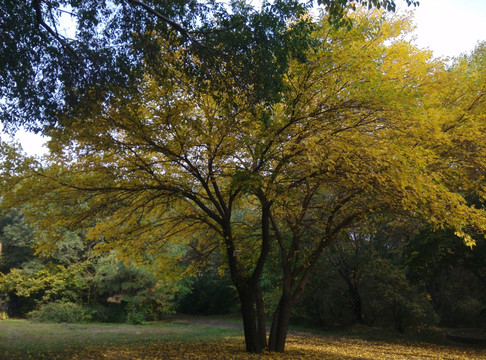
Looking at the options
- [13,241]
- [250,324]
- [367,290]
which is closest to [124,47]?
[250,324]

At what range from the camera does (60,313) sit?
22.1 meters

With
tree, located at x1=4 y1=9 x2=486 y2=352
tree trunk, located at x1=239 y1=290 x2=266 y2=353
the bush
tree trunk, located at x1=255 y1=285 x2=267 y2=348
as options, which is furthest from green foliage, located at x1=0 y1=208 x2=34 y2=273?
tree trunk, located at x1=239 y1=290 x2=266 y2=353

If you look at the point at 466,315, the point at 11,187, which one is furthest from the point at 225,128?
the point at 466,315

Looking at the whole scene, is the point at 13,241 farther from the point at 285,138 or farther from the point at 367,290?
the point at 285,138

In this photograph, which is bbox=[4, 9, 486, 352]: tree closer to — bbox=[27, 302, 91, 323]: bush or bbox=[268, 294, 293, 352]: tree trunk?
bbox=[268, 294, 293, 352]: tree trunk

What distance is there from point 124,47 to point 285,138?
313 cm

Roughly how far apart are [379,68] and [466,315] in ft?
62.2

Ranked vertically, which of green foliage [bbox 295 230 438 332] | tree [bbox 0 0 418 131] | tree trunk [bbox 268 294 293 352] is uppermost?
tree [bbox 0 0 418 131]

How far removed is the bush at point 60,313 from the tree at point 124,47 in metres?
18.4

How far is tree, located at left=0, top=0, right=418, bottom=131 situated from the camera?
600 centimetres

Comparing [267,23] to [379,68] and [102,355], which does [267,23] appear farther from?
[102,355]

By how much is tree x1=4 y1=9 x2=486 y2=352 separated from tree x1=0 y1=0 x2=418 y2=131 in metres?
0.27

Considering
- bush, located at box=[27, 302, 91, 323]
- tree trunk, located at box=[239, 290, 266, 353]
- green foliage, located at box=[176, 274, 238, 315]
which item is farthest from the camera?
green foliage, located at box=[176, 274, 238, 315]

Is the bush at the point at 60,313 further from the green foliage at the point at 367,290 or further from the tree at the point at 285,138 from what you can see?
the tree at the point at 285,138
